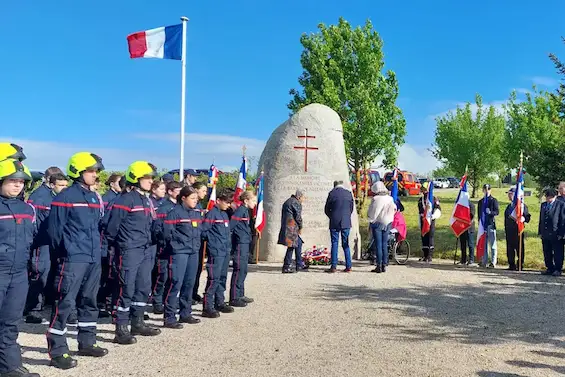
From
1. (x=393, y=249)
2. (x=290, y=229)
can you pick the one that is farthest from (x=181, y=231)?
(x=393, y=249)

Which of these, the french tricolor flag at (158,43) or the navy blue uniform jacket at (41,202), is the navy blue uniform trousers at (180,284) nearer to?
the navy blue uniform jacket at (41,202)

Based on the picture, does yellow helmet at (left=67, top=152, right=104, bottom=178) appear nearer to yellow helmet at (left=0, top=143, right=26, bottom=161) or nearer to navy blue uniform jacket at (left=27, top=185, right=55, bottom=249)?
yellow helmet at (left=0, top=143, right=26, bottom=161)

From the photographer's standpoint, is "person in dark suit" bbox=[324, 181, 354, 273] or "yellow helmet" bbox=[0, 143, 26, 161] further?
"person in dark suit" bbox=[324, 181, 354, 273]

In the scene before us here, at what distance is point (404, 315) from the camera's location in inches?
281

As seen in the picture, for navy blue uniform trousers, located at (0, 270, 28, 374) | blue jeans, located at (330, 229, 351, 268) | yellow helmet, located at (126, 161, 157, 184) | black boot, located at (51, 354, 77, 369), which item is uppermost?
yellow helmet, located at (126, 161, 157, 184)

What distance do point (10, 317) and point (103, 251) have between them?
2327 millimetres

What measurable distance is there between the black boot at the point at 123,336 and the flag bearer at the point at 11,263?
124cm

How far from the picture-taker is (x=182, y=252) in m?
6.48

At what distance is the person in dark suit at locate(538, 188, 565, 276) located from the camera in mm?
10539

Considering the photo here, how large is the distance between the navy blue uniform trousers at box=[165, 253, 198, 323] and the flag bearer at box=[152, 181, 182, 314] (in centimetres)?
24

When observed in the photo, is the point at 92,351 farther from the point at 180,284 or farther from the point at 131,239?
the point at 180,284

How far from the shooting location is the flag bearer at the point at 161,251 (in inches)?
255

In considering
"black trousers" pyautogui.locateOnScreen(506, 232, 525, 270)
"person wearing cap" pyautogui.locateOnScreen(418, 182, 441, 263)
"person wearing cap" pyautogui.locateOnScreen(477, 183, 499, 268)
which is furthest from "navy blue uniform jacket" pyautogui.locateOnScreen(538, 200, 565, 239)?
"person wearing cap" pyautogui.locateOnScreen(418, 182, 441, 263)

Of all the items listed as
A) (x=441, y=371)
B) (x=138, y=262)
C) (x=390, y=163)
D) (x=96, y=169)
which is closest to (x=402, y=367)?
(x=441, y=371)
